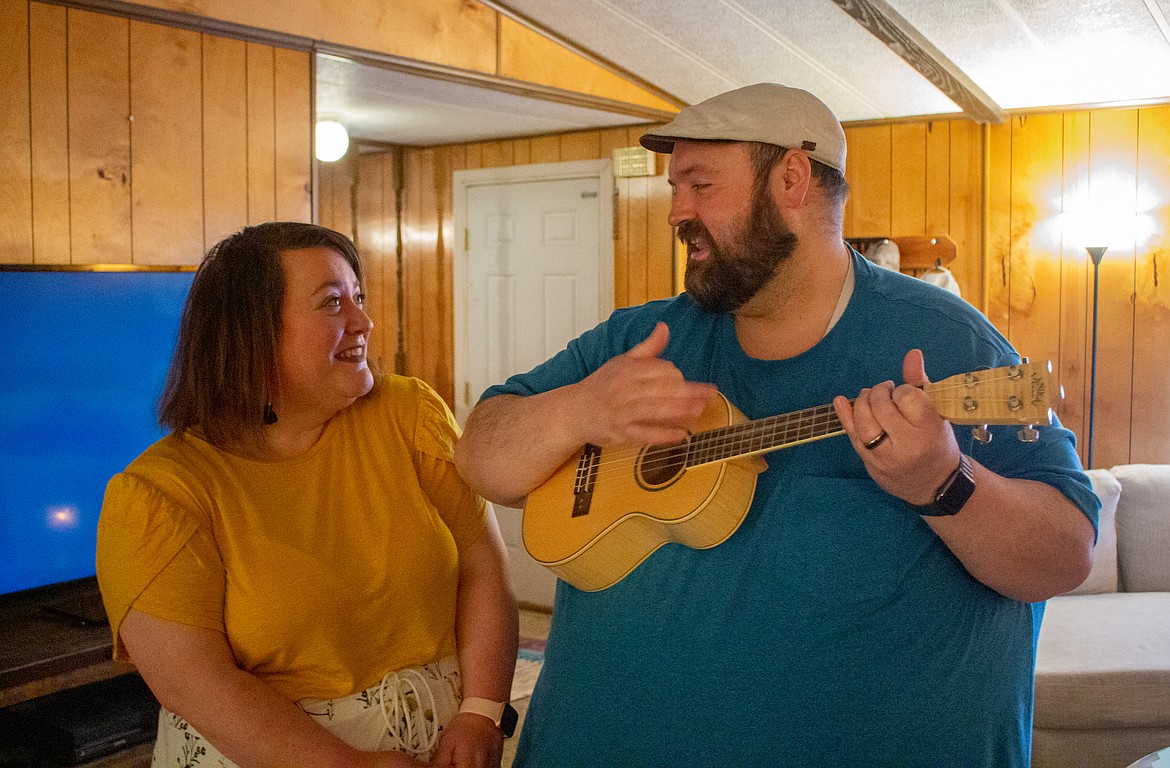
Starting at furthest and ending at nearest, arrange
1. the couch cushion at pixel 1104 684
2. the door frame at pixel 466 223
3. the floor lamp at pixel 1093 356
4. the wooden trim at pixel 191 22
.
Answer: the door frame at pixel 466 223 < the floor lamp at pixel 1093 356 < the couch cushion at pixel 1104 684 < the wooden trim at pixel 191 22

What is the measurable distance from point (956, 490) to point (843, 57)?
3.29 m

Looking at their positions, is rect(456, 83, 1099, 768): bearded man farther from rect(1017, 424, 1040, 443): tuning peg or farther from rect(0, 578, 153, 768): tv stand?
rect(0, 578, 153, 768): tv stand

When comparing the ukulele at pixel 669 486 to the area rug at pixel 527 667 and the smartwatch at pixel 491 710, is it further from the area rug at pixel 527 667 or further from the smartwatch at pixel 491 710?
the area rug at pixel 527 667

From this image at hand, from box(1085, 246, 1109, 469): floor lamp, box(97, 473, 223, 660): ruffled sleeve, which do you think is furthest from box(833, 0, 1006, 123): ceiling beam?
box(97, 473, 223, 660): ruffled sleeve

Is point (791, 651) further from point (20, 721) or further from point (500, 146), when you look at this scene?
point (500, 146)

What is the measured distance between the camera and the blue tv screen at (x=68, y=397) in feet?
8.39

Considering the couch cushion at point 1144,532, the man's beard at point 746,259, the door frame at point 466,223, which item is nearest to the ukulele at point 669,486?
the man's beard at point 746,259

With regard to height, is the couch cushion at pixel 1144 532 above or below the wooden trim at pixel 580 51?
below

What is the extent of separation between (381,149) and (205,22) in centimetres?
300

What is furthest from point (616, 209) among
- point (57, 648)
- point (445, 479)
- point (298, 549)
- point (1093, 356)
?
point (298, 549)

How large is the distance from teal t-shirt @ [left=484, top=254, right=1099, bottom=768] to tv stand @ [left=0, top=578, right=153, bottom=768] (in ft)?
5.12

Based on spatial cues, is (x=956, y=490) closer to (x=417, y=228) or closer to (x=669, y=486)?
(x=669, y=486)

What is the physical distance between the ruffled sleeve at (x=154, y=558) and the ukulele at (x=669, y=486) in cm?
45

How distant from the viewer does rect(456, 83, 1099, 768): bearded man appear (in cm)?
124
